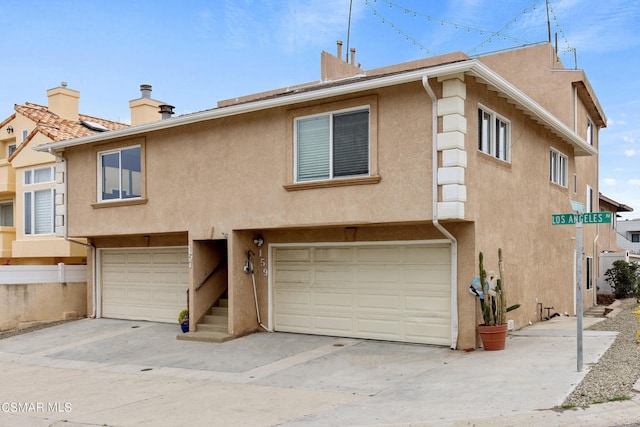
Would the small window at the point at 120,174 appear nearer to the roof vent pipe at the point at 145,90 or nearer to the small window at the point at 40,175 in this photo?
the small window at the point at 40,175

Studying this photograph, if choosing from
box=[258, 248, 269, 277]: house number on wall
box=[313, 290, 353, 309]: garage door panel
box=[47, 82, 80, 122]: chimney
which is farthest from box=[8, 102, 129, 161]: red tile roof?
box=[313, 290, 353, 309]: garage door panel

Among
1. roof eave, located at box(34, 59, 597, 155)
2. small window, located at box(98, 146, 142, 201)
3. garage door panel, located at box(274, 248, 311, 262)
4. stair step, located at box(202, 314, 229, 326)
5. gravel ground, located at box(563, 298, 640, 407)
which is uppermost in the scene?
roof eave, located at box(34, 59, 597, 155)

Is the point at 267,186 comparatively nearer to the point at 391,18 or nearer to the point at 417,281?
the point at 417,281

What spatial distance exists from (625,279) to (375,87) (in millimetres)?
15355

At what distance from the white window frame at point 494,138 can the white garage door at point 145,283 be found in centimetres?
874

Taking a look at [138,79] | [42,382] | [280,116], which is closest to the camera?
[42,382]

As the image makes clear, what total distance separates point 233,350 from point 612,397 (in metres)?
7.71

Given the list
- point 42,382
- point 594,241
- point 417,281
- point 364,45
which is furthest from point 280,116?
point 594,241

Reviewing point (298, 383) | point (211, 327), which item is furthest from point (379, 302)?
point (211, 327)

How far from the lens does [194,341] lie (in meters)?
13.6

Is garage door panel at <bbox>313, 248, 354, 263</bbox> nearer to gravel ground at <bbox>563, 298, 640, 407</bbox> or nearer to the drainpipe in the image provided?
the drainpipe

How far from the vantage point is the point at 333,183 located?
38.3 feet

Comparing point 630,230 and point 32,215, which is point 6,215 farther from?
point 630,230

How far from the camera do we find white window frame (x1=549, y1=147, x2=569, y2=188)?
1625 centimetres
